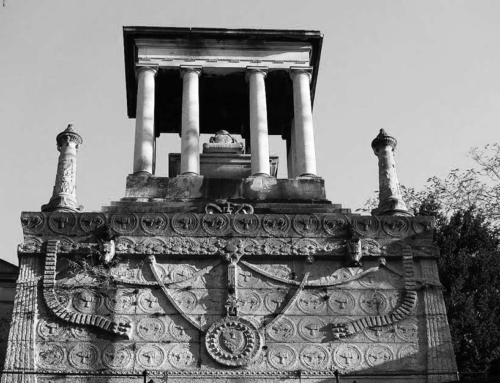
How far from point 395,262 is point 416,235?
78 centimetres

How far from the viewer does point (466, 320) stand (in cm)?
2298

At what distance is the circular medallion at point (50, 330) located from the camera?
1636 centimetres

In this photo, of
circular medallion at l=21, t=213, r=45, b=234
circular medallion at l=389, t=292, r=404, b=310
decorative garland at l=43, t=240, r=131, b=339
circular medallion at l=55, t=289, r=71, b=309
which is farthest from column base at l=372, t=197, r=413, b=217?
circular medallion at l=21, t=213, r=45, b=234

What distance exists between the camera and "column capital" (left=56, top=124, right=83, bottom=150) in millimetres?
19406

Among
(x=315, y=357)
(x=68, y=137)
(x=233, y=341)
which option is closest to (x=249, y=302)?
(x=233, y=341)

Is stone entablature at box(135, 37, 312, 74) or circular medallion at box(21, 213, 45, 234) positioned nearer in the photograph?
circular medallion at box(21, 213, 45, 234)

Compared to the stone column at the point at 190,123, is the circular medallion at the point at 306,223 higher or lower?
lower

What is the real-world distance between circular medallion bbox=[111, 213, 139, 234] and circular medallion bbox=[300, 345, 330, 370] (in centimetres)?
433

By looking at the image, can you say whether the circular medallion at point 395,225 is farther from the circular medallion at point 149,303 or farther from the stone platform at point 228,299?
the circular medallion at point 149,303

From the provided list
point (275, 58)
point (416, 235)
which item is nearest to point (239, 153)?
point (275, 58)

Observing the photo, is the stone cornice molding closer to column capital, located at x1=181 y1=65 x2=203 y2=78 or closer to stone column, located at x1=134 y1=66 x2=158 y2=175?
stone column, located at x1=134 y1=66 x2=158 y2=175

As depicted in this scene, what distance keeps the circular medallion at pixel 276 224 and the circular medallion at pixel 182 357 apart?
3152 millimetres

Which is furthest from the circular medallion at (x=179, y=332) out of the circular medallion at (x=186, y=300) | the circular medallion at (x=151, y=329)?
the circular medallion at (x=186, y=300)

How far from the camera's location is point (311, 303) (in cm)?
1714
